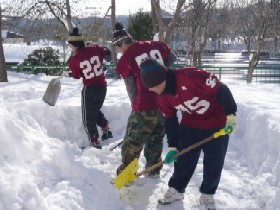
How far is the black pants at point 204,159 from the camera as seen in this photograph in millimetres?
3404

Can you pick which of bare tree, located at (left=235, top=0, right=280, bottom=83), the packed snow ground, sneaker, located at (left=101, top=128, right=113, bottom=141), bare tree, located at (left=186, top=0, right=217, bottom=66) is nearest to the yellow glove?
the packed snow ground

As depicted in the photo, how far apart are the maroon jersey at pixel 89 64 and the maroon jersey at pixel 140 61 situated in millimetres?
1261

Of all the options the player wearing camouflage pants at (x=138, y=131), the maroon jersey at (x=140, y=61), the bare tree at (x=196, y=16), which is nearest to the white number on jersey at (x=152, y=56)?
the maroon jersey at (x=140, y=61)

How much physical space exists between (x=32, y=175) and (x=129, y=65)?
1440mm

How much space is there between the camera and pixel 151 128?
13.3 ft

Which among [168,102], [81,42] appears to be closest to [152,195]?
[168,102]

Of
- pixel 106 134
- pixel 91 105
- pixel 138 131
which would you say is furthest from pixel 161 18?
pixel 138 131

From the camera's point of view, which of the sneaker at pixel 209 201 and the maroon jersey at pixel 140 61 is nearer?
the sneaker at pixel 209 201

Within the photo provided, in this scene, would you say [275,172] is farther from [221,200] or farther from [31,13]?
[31,13]

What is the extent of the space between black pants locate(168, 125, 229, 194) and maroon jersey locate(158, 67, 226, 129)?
0.28 ft

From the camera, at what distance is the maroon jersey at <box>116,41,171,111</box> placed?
3.90 m

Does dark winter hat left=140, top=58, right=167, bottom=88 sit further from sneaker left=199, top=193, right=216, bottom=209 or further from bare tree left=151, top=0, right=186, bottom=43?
bare tree left=151, top=0, right=186, bottom=43

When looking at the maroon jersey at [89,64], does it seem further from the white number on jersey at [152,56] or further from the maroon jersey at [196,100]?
the maroon jersey at [196,100]

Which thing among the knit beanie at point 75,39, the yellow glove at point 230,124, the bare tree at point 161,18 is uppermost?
the bare tree at point 161,18
